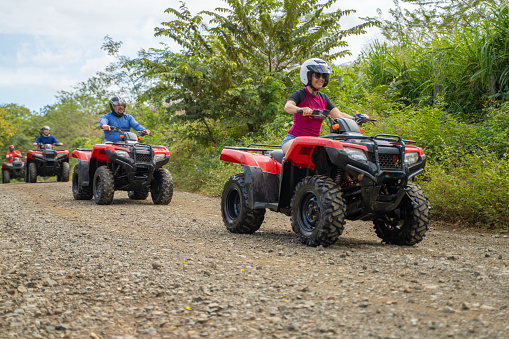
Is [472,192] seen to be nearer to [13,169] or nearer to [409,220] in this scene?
[409,220]

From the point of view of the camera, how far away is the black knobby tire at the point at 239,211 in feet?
20.7

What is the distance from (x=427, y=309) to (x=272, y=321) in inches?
37.6

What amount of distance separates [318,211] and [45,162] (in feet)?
57.0

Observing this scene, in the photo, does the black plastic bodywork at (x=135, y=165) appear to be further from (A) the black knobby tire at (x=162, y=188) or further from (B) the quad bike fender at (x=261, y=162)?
(B) the quad bike fender at (x=261, y=162)

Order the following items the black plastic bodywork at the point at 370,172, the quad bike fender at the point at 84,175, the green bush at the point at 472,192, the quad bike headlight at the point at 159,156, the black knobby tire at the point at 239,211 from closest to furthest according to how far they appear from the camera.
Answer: the black plastic bodywork at the point at 370,172
the black knobby tire at the point at 239,211
the green bush at the point at 472,192
the quad bike headlight at the point at 159,156
the quad bike fender at the point at 84,175

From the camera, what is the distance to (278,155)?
6309 mm

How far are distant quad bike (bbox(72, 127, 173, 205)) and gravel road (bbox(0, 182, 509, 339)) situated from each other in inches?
148

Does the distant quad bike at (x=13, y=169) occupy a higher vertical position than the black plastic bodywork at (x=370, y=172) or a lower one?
lower

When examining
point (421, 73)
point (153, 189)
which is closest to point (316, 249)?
point (153, 189)

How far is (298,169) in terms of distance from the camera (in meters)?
5.96

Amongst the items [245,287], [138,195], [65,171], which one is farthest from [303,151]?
[65,171]

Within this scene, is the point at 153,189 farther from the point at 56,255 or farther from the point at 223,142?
the point at 56,255

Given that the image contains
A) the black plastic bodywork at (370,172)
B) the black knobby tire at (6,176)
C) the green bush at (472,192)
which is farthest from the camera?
the black knobby tire at (6,176)

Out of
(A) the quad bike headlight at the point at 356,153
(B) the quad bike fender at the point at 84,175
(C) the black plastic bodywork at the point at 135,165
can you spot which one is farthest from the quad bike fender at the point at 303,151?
(B) the quad bike fender at the point at 84,175
